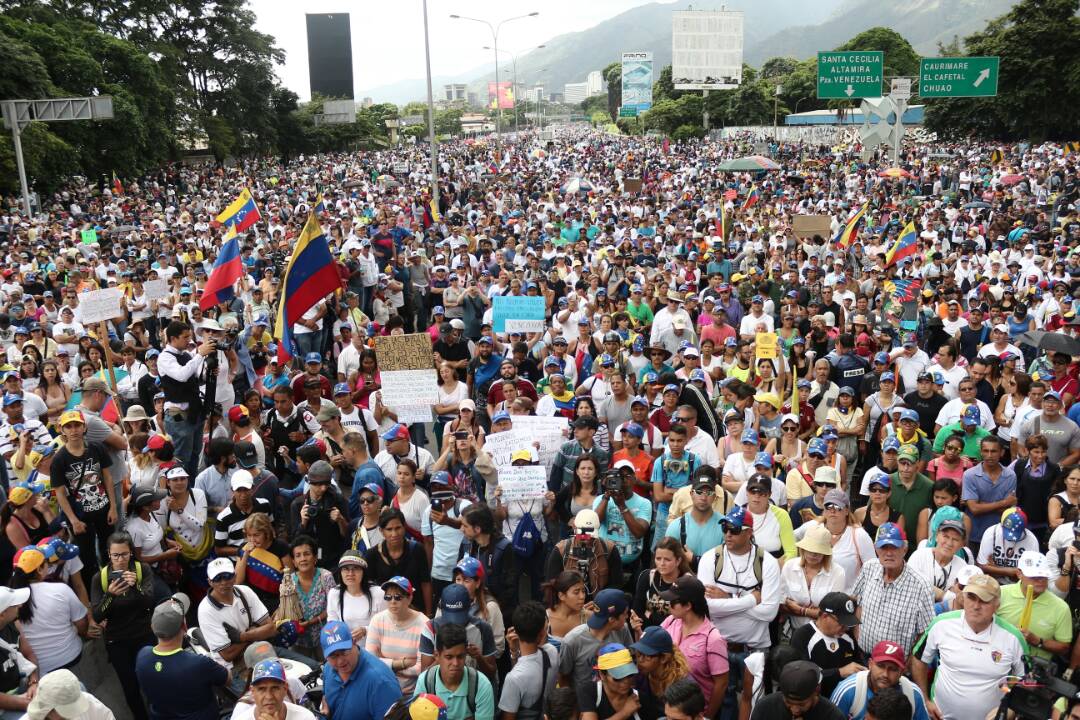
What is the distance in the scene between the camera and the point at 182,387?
8273mm

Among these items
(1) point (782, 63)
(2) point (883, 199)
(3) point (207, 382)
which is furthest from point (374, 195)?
(1) point (782, 63)

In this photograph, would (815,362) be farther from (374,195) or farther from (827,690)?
(374,195)

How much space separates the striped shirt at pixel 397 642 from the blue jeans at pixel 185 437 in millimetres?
3992

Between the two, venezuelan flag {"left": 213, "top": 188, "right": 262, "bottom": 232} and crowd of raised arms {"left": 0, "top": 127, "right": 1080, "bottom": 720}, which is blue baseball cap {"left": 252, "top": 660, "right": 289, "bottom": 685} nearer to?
crowd of raised arms {"left": 0, "top": 127, "right": 1080, "bottom": 720}

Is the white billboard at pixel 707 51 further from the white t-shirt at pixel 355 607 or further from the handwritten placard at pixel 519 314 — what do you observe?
the white t-shirt at pixel 355 607

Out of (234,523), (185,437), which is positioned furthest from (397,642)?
(185,437)

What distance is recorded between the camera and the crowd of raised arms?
4.57 meters

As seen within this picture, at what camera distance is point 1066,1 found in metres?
45.7

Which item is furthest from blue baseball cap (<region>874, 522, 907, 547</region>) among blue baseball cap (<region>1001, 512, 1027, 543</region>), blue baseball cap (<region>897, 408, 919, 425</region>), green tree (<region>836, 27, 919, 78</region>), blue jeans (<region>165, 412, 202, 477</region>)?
green tree (<region>836, 27, 919, 78</region>)

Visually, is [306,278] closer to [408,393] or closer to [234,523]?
[408,393]

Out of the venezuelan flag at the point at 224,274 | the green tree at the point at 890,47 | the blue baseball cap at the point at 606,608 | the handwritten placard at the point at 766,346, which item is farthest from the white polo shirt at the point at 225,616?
the green tree at the point at 890,47

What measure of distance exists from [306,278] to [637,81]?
9988 cm

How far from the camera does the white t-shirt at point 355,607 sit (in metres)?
5.21

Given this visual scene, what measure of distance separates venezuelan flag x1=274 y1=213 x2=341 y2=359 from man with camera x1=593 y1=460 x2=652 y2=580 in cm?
436
